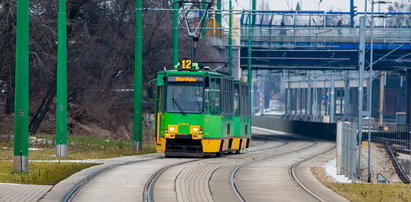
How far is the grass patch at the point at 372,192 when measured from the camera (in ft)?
64.3

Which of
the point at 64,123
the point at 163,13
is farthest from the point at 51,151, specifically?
the point at 163,13

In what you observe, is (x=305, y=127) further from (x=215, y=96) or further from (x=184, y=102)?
(x=184, y=102)

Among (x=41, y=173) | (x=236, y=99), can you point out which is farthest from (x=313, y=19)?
(x=41, y=173)

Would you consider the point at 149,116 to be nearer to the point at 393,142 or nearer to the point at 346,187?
the point at 393,142

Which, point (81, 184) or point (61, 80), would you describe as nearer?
point (81, 184)

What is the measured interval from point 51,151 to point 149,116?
26761mm

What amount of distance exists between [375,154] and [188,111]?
32.3 feet

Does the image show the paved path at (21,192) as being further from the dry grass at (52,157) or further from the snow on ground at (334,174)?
the snow on ground at (334,174)

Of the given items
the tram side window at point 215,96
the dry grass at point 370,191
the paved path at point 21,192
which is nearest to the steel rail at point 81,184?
the paved path at point 21,192

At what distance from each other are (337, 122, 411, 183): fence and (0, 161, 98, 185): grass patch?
22.8 ft

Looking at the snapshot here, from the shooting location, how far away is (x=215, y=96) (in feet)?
113

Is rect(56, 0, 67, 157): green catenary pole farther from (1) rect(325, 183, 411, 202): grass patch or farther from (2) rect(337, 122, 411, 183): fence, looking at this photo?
(1) rect(325, 183, 411, 202): grass patch

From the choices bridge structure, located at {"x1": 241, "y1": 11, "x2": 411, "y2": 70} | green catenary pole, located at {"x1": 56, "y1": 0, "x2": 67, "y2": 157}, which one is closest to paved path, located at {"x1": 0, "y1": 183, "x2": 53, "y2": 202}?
green catenary pole, located at {"x1": 56, "y1": 0, "x2": 67, "y2": 157}

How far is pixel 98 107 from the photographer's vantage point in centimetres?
5141
